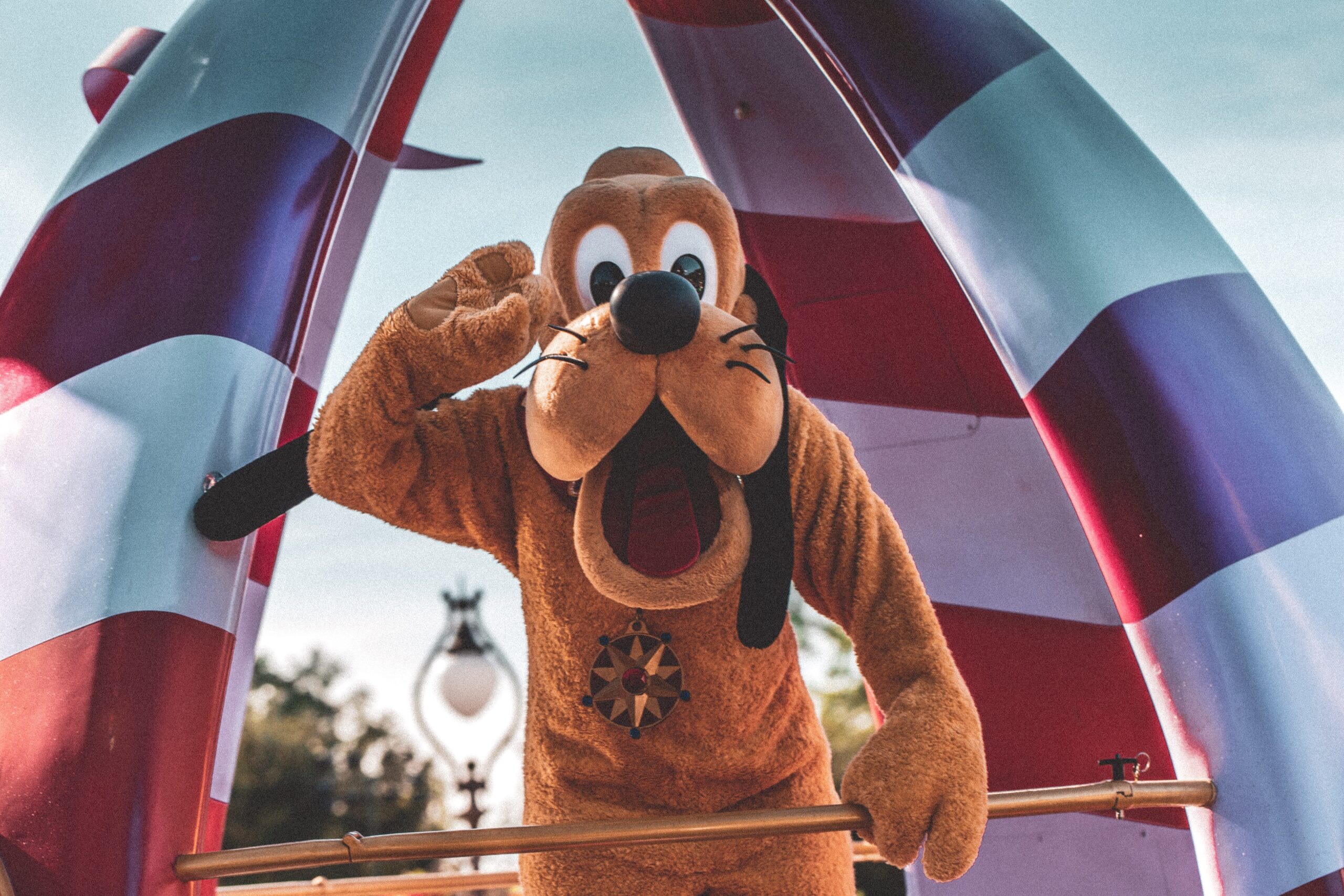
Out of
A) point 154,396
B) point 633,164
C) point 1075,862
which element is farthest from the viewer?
point 1075,862

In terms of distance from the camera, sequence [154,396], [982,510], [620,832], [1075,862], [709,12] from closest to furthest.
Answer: [620,832], [154,396], [1075,862], [982,510], [709,12]

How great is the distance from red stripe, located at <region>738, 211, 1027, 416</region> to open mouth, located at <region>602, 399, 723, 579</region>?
0.90m

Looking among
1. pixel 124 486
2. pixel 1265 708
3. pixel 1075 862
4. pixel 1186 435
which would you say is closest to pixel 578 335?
pixel 124 486

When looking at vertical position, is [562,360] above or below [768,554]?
above

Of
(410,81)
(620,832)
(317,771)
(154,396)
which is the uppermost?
(317,771)

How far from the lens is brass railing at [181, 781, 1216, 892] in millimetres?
917

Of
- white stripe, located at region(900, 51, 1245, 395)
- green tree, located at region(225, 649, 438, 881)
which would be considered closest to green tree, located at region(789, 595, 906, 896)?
green tree, located at region(225, 649, 438, 881)

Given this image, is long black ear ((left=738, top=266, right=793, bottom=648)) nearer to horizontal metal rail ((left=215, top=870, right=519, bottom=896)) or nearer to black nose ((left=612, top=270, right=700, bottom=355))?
black nose ((left=612, top=270, right=700, bottom=355))

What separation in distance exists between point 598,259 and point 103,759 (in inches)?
26.3

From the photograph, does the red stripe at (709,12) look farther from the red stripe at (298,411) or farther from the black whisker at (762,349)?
the black whisker at (762,349)

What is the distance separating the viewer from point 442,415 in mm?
1197

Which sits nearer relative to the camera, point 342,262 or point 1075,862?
point 1075,862

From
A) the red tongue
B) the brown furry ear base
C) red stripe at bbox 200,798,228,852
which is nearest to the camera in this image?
the red tongue

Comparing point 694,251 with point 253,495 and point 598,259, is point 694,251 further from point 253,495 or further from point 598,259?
point 253,495
